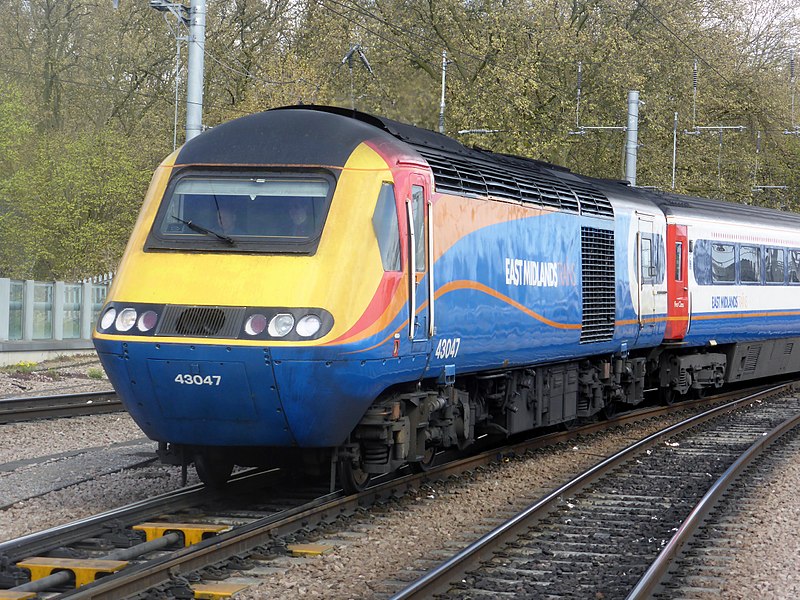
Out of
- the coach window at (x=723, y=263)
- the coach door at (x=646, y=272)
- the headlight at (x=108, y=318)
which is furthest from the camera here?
the coach window at (x=723, y=263)

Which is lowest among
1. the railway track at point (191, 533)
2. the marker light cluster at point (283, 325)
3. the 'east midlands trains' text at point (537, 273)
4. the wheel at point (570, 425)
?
the wheel at point (570, 425)

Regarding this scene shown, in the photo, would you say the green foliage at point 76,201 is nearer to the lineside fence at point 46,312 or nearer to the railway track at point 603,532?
the lineside fence at point 46,312

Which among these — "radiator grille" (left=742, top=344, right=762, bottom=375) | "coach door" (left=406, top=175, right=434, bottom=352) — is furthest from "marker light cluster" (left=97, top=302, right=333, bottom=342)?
"radiator grille" (left=742, top=344, right=762, bottom=375)

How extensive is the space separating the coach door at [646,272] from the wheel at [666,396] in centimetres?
284

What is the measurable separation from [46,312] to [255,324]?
2316cm

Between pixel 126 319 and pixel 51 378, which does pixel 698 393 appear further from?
pixel 126 319

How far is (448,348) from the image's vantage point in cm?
1079

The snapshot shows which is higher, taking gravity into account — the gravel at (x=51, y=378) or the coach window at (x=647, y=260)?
the coach window at (x=647, y=260)

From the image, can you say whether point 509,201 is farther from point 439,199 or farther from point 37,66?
point 37,66

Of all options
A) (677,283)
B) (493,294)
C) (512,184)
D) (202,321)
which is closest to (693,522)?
(493,294)

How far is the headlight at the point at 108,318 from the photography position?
939cm

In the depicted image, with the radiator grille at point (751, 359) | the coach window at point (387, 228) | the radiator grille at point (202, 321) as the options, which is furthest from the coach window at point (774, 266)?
the radiator grille at point (202, 321)

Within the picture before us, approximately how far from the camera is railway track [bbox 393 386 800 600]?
7.65 m

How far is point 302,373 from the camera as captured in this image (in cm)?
892
